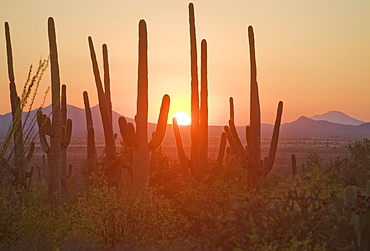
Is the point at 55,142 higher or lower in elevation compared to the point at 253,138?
lower

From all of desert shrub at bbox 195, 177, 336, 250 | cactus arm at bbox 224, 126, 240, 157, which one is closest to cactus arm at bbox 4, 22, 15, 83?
cactus arm at bbox 224, 126, 240, 157

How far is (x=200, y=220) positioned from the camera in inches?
484

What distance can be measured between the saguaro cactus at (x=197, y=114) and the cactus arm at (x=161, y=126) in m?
2.92

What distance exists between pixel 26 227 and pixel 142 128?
4.23 m

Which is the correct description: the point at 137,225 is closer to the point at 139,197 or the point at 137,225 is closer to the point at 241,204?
the point at 139,197

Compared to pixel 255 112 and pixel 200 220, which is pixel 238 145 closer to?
pixel 255 112

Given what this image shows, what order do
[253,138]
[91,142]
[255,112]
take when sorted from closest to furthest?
1. [253,138]
2. [255,112]
3. [91,142]

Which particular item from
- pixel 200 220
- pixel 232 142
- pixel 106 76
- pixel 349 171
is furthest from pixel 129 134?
pixel 349 171

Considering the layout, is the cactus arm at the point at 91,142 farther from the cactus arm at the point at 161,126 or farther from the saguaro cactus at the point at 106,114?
the cactus arm at the point at 161,126

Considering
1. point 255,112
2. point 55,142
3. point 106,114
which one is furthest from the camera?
point 255,112

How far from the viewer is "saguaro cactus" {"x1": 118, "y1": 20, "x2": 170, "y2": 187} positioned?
46.2 feet

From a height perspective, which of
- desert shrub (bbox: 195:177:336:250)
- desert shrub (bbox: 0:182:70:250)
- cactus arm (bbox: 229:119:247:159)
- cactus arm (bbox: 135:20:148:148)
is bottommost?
desert shrub (bbox: 0:182:70:250)

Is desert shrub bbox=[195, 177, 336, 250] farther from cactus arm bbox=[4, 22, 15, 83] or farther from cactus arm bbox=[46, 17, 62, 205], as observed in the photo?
cactus arm bbox=[4, 22, 15, 83]

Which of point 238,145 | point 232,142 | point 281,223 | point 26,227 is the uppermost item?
point 232,142
